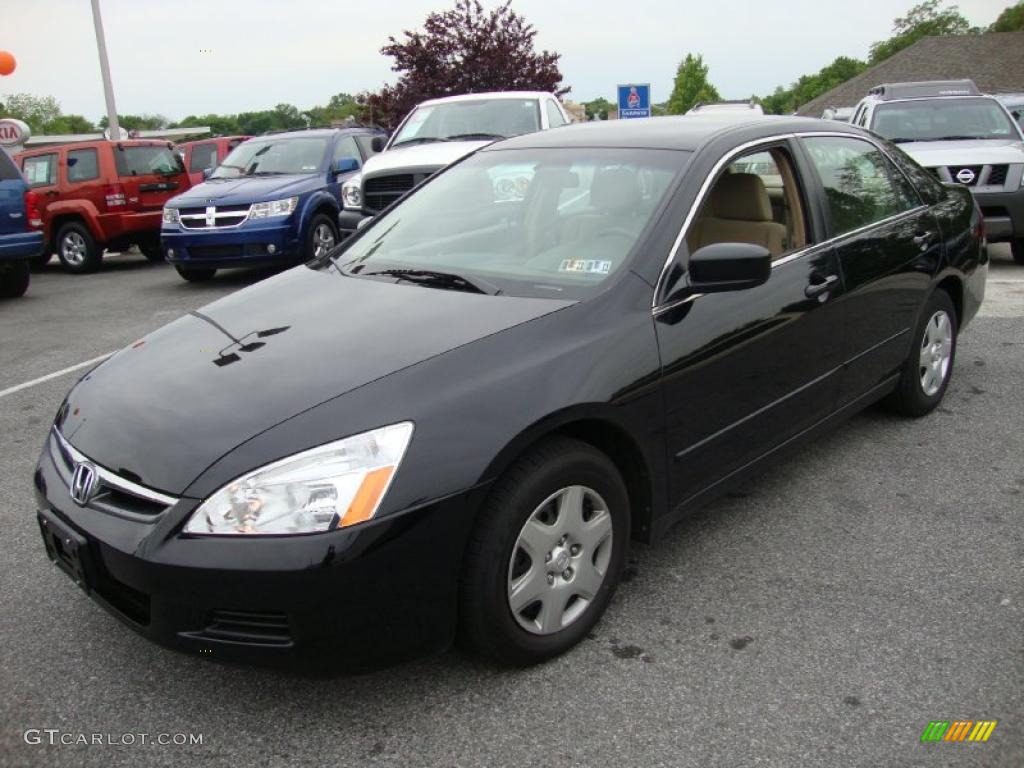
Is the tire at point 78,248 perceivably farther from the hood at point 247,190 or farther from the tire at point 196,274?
the hood at point 247,190

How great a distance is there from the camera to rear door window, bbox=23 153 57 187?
12906 millimetres

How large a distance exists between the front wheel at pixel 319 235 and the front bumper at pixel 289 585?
8.29 meters

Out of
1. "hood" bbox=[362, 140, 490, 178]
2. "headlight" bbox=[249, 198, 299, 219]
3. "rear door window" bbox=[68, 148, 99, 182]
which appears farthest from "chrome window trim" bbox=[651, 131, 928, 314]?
"rear door window" bbox=[68, 148, 99, 182]

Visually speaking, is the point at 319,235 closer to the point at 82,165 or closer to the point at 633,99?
the point at 82,165

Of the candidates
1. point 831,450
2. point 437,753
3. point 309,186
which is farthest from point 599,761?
point 309,186

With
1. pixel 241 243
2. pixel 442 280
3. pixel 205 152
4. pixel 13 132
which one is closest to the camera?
pixel 442 280

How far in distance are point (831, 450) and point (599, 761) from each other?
102 inches

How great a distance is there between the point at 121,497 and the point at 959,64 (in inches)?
2582

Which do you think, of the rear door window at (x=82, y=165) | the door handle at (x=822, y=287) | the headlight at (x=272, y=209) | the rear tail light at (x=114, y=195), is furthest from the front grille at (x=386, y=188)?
the door handle at (x=822, y=287)

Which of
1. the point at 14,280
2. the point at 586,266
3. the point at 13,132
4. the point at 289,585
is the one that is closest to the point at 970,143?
the point at 586,266

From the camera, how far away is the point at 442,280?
3285 millimetres

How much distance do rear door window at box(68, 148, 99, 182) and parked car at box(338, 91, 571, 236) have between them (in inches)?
178

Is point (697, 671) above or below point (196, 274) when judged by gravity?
below

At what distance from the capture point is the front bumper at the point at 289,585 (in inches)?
88.2
